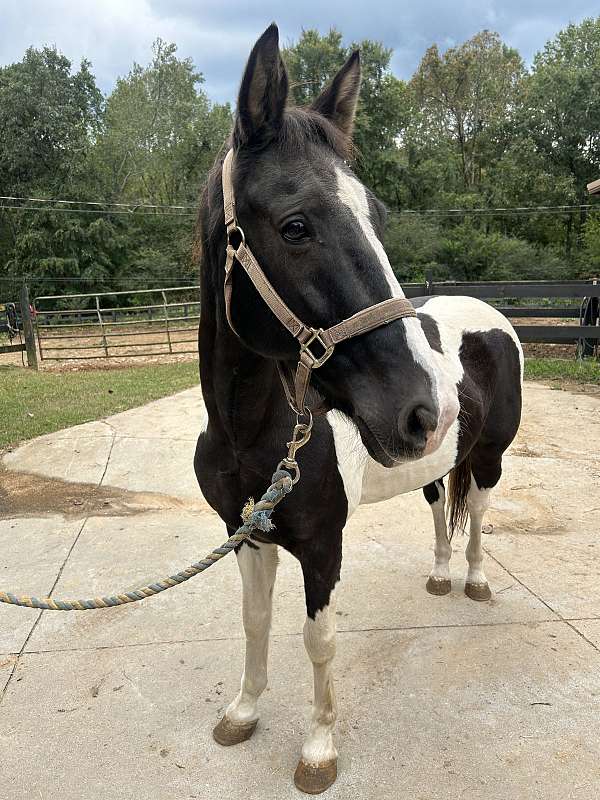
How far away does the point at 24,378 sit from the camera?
10.8 meters

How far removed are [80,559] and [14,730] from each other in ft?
4.83

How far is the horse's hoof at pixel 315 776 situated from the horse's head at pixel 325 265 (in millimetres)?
1331

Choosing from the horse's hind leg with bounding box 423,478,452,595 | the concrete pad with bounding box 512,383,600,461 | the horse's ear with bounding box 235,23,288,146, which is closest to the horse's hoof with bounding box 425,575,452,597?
the horse's hind leg with bounding box 423,478,452,595

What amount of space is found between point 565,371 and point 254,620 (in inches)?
335

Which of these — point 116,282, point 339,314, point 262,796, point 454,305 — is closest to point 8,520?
point 262,796

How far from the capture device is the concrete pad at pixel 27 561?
2906 mm

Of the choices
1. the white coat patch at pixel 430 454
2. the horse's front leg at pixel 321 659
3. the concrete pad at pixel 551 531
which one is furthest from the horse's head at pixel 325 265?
the concrete pad at pixel 551 531

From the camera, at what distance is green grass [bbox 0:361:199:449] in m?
6.95

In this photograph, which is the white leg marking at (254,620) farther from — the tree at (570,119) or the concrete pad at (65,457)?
the tree at (570,119)

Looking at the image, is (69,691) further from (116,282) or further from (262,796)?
(116,282)

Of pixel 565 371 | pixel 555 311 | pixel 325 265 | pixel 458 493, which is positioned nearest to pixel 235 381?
pixel 325 265

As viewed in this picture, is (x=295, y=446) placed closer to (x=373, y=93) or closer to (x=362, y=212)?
(x=362, y=212)

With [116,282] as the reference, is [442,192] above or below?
above

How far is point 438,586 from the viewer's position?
3150mm
